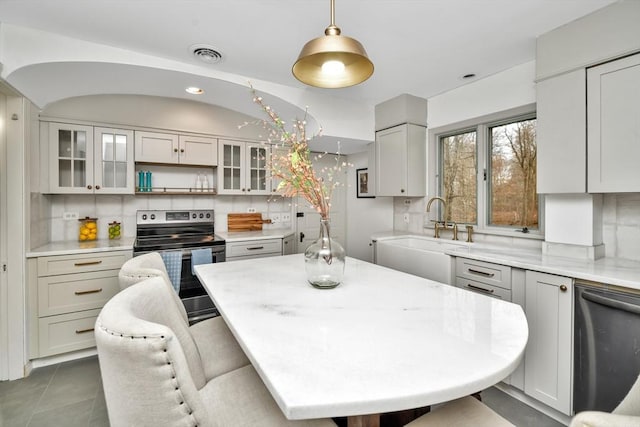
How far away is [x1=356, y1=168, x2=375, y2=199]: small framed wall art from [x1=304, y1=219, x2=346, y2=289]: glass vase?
2.72 m

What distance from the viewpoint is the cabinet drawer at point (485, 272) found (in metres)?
2.01

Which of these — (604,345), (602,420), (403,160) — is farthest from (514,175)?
(602,420)

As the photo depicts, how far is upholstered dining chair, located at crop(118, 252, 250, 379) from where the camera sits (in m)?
1.22

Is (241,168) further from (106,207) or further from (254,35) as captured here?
(254,35)

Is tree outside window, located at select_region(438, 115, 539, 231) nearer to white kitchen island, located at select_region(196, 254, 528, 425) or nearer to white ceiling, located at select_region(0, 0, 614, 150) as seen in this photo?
white ceiling, located at select_region(0, 0, 614, 150)

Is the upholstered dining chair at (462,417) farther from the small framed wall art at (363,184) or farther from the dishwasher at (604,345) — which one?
the small framed wall art at (363,184)

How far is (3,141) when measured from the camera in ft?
7.00

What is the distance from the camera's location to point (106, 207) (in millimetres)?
3057

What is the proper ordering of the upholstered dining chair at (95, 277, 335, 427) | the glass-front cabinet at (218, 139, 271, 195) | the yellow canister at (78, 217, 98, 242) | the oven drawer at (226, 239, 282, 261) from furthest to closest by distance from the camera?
the glass-front cabinet at (218, 139, 271, 195) < the oven drawer at (226, 239, 282, 261) < the yellow canister at (78, 217, 98, 242) < the upholstered dining chair at (95, 277, 335, 427)

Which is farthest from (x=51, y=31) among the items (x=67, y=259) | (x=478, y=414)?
(x=478, y=414)

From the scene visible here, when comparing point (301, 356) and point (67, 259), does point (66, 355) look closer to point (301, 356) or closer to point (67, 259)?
point (67, 259)

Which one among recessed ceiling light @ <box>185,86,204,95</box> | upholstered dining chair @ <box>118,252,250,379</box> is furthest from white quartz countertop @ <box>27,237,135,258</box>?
recessed ceiling light @ <box>185,86,204,95</box>

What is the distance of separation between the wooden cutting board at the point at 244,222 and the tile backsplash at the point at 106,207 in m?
0.07

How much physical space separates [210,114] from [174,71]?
96 centimetres
